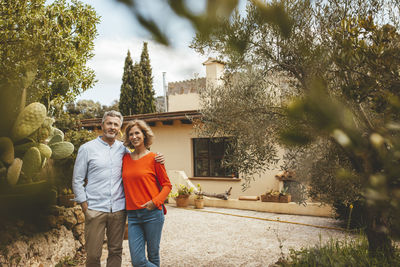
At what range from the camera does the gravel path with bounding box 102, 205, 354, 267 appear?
5234 millimetres

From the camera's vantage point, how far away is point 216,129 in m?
5.02

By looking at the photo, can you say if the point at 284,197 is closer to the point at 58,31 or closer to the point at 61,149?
the point at 61,149

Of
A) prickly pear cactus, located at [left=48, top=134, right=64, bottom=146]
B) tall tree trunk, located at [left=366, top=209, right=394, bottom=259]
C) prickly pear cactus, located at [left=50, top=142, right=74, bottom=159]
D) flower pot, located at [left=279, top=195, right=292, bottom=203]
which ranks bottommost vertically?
flower pot, located at [left=279, top=195, right=292, bottom=203]

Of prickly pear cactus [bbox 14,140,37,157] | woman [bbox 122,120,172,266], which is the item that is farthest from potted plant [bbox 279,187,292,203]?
prickly pear cactus [bbox 14,140,37,157]

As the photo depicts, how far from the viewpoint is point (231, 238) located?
6387 millimetres

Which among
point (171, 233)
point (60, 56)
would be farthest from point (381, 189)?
point (171, 233)

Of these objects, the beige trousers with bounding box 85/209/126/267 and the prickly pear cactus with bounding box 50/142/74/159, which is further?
the prickly pear cactus with bounding box 50/142/74/159

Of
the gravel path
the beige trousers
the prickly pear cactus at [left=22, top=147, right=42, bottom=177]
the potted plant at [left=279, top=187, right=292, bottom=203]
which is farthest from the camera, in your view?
the potted plant at [left=279, top=187, right=292, bottom=203]

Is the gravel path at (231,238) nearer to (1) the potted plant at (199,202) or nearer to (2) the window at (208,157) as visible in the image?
(1) the potted plant at (199,202)

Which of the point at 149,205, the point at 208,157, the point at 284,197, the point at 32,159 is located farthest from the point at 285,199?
the point at 32,159

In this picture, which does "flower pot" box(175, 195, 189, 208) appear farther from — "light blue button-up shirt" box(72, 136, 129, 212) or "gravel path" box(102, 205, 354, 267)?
"light blue button-up shirt" box(72, 136, 129, 212)

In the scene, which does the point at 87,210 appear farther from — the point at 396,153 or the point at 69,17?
the point at 69,17

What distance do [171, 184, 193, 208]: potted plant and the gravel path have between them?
37.6 inches

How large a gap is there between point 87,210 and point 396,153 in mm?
3111
